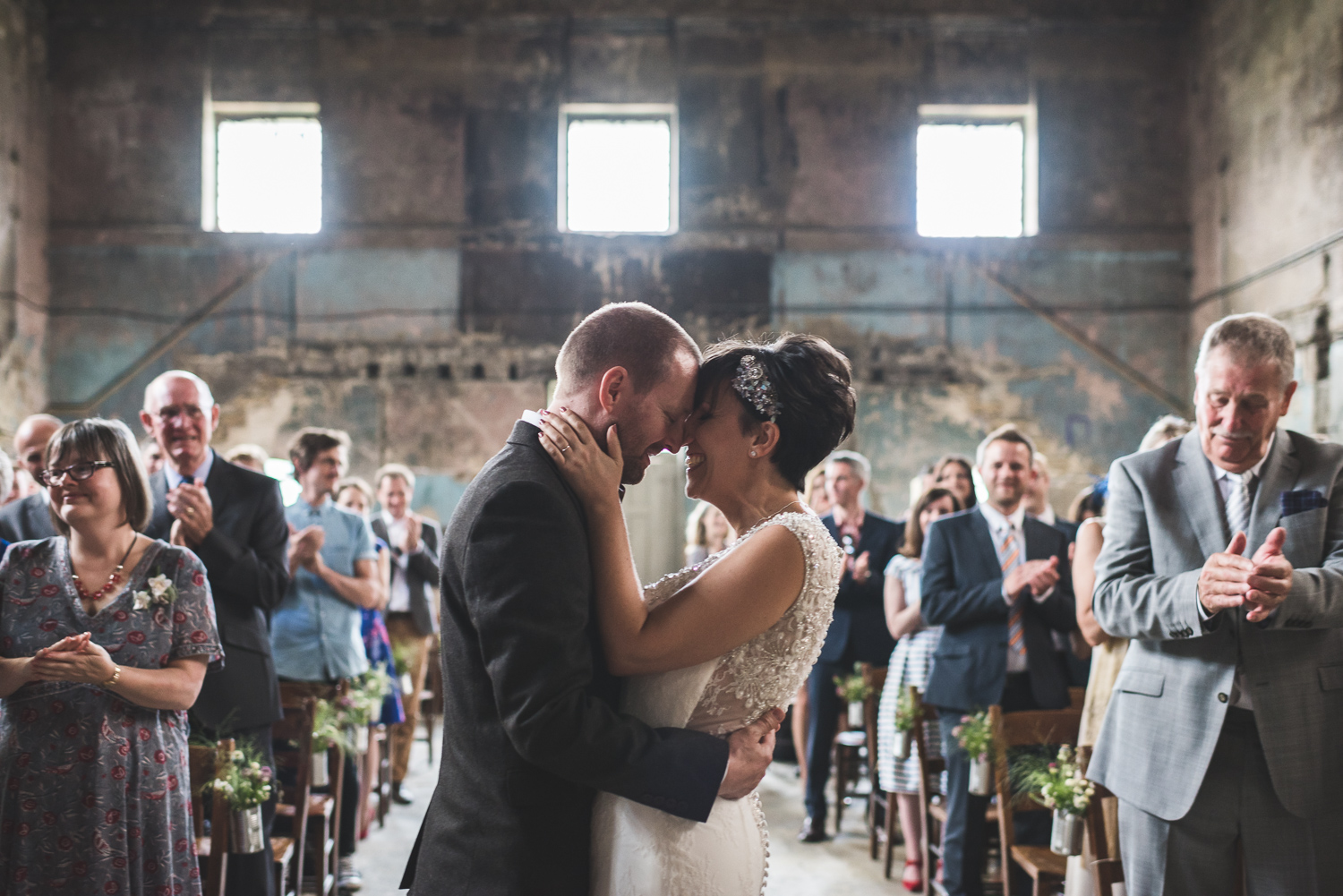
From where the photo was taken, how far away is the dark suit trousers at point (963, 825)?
441 cm

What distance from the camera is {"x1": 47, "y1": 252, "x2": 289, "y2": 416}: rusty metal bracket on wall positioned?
1138cm

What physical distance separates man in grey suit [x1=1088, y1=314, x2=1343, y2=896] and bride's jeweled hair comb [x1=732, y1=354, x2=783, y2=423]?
118 cm

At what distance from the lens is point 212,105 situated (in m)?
11.7

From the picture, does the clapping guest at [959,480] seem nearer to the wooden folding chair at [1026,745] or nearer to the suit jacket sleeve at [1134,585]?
the wooden folding chair at [1026,745]

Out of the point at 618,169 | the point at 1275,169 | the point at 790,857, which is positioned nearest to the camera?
the point at 790,857

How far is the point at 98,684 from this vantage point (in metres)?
2.81

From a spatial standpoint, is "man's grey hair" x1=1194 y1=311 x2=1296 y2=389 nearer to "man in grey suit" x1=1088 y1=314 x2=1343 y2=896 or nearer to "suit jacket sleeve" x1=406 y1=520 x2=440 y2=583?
"man in grey suit" x1=1088 y1=314 x2=1343 y2=896

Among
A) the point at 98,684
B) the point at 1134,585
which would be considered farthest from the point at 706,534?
the point at 98,684

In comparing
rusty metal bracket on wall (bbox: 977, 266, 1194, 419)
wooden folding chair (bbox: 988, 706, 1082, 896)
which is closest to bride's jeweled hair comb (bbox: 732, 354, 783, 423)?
wooden folding chair (bbox: 988, 706, 1082, 896)

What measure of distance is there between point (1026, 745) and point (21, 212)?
37.1 feet

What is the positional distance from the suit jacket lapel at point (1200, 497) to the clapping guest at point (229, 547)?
3.02 metres

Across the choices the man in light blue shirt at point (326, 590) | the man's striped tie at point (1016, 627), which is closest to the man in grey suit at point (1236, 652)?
the man's striped tie at point (1016, 627)

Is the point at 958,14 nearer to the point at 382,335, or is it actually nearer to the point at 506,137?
the point at 506,137

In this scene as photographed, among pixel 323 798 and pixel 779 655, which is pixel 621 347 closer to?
pixel 779 655
